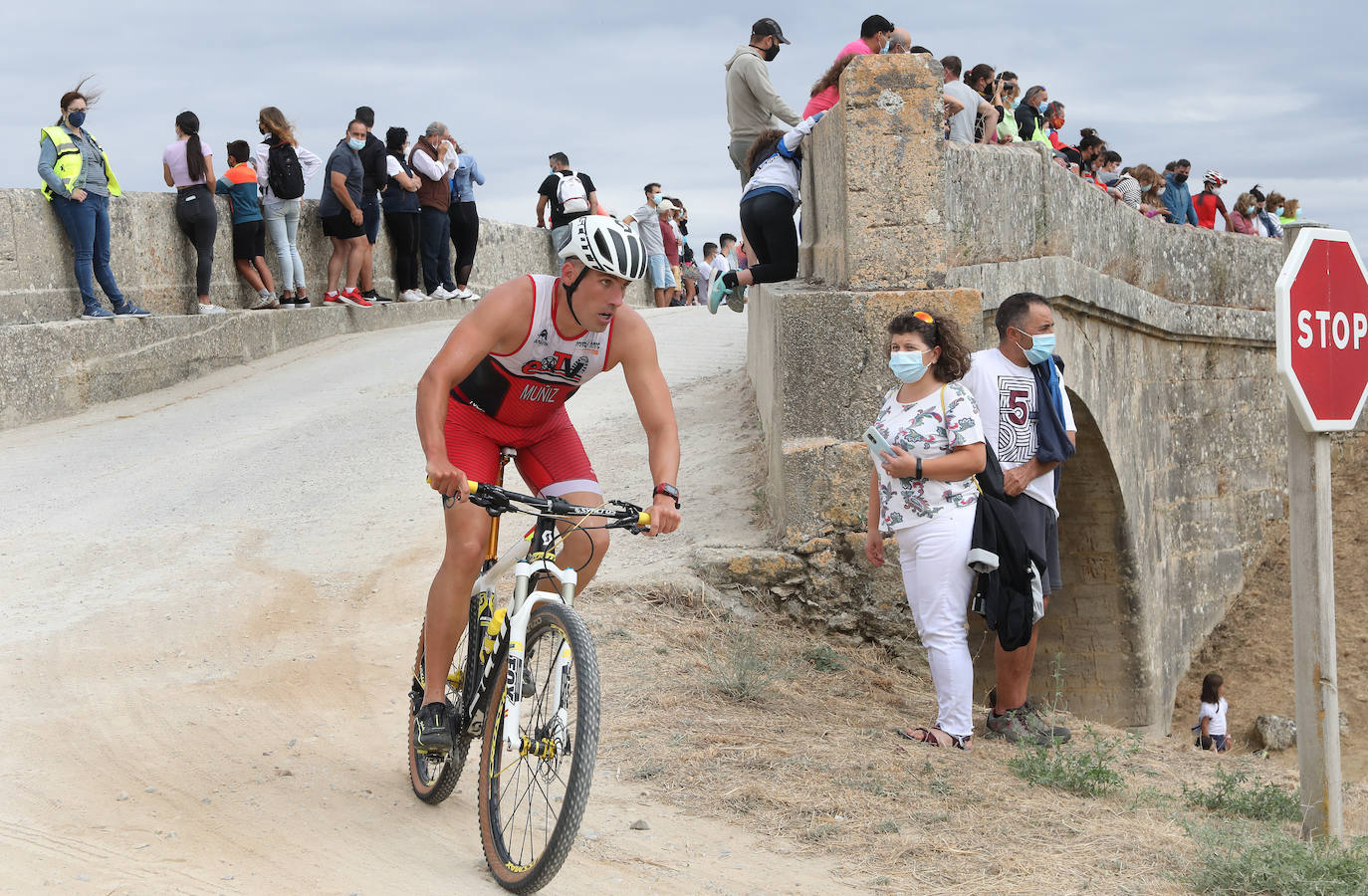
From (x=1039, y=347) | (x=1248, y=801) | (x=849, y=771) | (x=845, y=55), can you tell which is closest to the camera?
(x=849, y=771)

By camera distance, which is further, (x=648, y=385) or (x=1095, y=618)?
(x=1095, y=618)

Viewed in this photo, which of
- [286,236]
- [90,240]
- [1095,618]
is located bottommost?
[1095,618]

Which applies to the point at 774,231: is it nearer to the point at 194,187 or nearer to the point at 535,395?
the point at 535,395

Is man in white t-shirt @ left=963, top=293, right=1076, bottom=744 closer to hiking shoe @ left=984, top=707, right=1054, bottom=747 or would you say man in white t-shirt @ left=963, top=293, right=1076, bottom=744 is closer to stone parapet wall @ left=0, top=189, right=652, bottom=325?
hiking shoe @ left=984, top=707, right=1054, bottom=747

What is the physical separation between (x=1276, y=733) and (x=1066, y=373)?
4811 millimetres

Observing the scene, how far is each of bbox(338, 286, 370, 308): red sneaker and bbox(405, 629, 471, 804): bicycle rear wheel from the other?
10315mm

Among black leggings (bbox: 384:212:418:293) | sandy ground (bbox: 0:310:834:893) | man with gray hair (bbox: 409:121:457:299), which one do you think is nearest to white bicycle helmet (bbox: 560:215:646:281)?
sandy ground (bbox: 0:310:834:893)

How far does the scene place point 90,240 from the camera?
34.4 ft

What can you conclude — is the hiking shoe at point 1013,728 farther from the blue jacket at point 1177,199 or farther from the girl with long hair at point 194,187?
the blue jacket at point 1177,199

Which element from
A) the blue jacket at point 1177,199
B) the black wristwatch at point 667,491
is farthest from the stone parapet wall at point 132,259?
the blue jacket at point 1177,199

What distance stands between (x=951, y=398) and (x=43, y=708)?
3.65 metres

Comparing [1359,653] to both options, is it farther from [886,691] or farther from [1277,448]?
[886,691]

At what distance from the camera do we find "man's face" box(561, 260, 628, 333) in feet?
12.1

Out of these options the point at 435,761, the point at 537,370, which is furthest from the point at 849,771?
the point at 537,370
